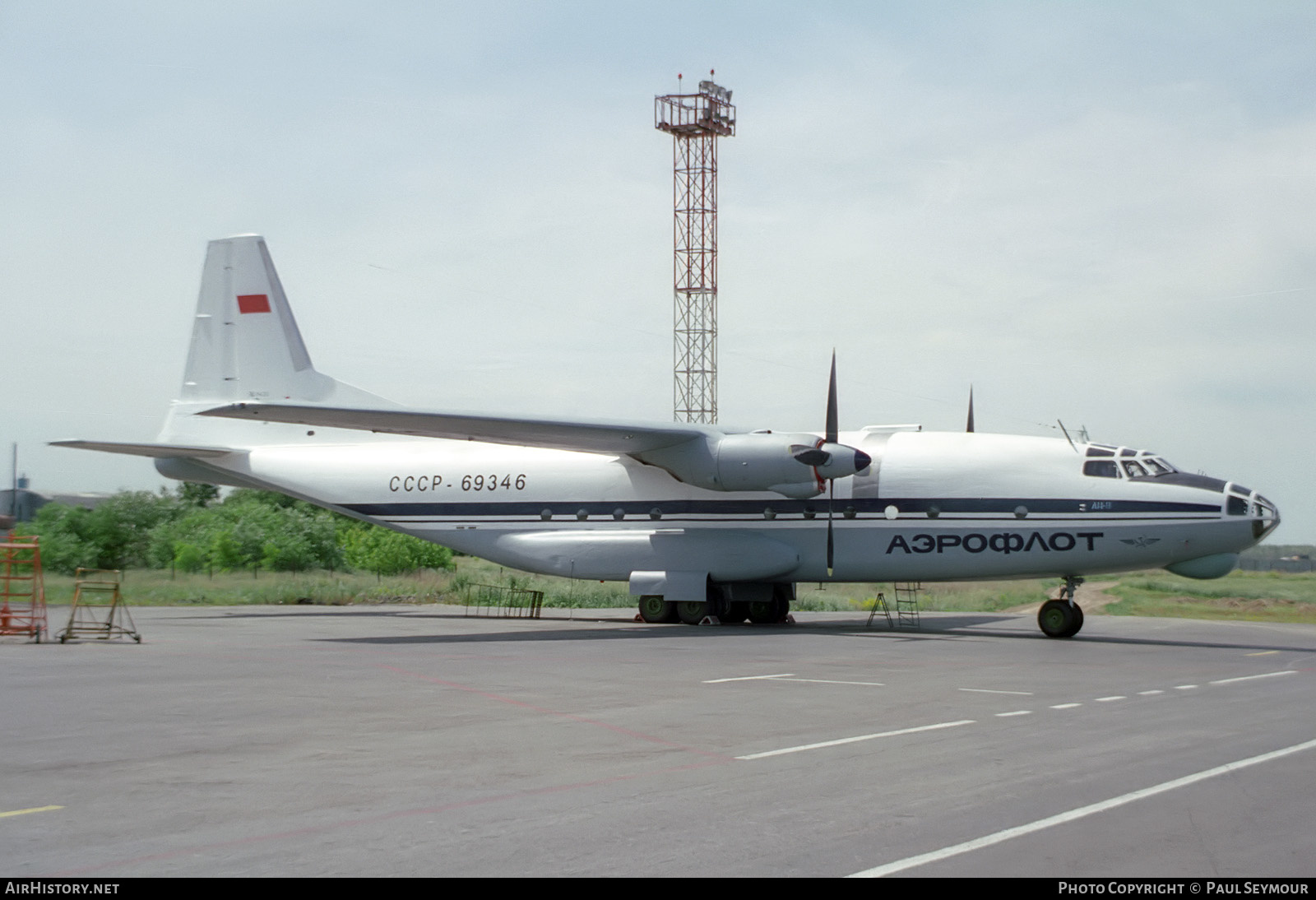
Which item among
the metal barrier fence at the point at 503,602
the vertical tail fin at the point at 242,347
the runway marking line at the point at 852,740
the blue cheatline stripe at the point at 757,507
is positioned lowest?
the metal barrier fence at the point at 503,602

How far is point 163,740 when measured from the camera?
980 cm

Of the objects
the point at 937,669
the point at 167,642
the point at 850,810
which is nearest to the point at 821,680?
the point at 937,669

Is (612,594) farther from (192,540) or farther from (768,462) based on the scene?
(192,540)

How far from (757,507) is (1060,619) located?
678 centimetres

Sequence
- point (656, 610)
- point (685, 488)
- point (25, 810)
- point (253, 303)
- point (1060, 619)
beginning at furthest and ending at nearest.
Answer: point (253, 303) < point (656, 610) < point (685, 488) < point (1060, 619) < point (25, 810)

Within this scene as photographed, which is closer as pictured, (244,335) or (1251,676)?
(1251,676)

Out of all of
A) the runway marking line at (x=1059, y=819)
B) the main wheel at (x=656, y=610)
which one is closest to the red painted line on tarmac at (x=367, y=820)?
the runway marking line at (x=1059, y=819)

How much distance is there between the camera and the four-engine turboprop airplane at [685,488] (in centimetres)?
2270

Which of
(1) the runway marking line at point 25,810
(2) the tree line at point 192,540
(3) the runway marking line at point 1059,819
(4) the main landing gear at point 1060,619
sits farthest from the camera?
(2) the tree line at point 192,540

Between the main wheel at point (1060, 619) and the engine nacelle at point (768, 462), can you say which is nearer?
the main wheel at point (1060, 619)

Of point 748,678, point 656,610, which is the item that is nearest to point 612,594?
point 656,610

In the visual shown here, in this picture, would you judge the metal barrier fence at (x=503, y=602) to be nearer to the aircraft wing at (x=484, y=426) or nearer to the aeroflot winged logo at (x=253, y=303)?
the aircraft wing at (x=484, y=426)

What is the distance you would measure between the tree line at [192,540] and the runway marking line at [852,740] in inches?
1309

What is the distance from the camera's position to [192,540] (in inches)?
1793
